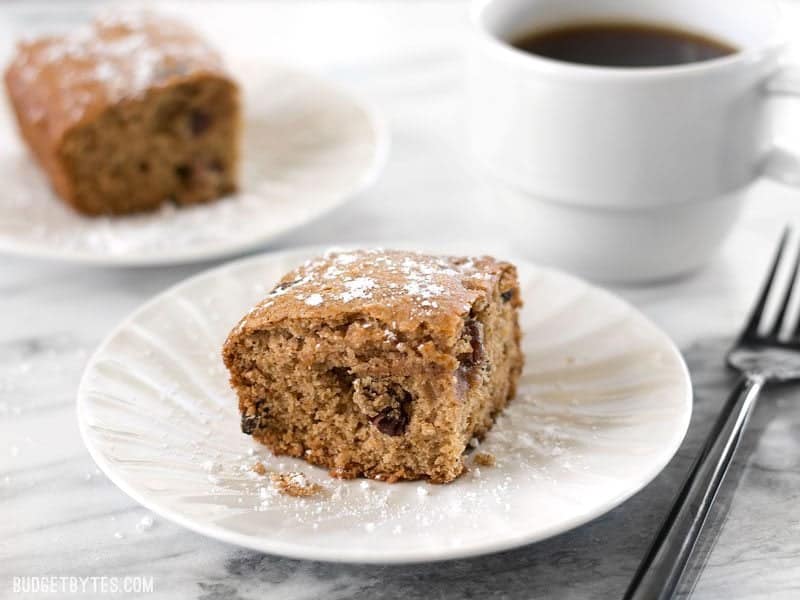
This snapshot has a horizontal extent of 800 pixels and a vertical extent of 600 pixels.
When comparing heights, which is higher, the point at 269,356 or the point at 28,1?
the point at 269,356

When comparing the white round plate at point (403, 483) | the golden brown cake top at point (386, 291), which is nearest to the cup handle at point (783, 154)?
the white round plate at point (403, 483)

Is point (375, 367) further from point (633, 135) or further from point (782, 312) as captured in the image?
point (782, 312)

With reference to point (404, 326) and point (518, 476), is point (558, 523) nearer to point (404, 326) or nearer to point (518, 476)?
point (518, 476)

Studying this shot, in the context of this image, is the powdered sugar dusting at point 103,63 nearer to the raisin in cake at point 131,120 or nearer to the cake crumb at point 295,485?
the raisin in cake at point 131,120

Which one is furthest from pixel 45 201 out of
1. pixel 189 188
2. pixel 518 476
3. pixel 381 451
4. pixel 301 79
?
pixel 518 476

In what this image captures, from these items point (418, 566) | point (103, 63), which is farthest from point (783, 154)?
point (103, 63)
